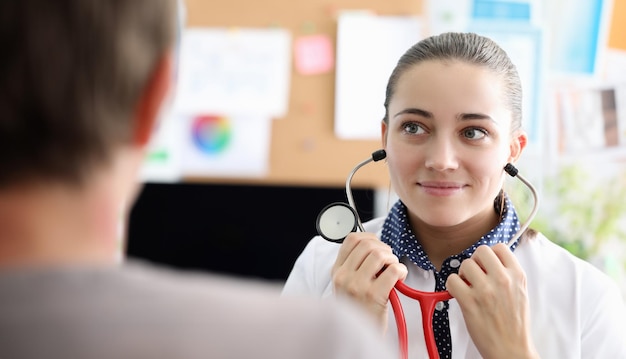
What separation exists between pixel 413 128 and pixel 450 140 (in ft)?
0.24

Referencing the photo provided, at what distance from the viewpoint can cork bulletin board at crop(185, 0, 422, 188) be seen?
2.47 metres

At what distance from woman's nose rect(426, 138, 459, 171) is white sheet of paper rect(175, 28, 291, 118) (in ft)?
4.71

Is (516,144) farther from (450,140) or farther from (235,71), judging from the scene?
(235,71)

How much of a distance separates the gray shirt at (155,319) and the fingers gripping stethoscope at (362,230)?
64cm

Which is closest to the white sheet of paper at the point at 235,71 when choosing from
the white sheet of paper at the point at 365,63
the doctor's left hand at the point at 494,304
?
the white sheet of paper at the point at 365,63

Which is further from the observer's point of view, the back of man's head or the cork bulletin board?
the cork bulletin board

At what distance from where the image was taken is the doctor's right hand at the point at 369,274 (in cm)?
107

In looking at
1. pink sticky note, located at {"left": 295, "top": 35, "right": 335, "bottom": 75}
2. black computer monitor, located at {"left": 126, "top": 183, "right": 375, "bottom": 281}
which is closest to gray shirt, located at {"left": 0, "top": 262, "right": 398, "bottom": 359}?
black computer monitor, located at {"left": 126, "top": 183, "right": 375, "bottom": 281}

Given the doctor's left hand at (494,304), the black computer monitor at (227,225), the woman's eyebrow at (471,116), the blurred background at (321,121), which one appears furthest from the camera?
the black computer monitor at (227,225)

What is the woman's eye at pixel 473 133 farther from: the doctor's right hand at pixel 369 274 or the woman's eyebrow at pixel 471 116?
the doctor's right hand at pixel 369 274

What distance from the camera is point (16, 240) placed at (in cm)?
41

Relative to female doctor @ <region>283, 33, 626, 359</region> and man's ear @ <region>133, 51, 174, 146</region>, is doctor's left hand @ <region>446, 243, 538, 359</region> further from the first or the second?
man's ear @ <region>133, 51, 174, 146</region>

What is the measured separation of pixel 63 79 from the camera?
16.0 inches

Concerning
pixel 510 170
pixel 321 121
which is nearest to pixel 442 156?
pixel 510 170
